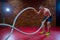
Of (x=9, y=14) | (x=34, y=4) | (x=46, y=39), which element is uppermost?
(x=34, y=4)

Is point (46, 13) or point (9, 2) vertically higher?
point (9, 2)

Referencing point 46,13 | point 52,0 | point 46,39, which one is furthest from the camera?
point 52,0

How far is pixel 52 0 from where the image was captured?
826 cm

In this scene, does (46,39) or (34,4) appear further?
(34,4)

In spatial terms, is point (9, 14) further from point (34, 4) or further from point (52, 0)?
point (52, 0)

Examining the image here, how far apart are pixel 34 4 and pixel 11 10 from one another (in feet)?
4.58

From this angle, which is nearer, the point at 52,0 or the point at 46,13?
the point at 46,13

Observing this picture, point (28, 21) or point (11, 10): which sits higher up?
point (11, 10)

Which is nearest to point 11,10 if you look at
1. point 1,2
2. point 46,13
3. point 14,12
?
point 14,12

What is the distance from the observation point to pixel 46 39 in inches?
207

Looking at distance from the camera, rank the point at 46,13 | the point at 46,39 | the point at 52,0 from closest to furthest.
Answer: the point at 46,39 → the point at 46,13 → the point at 52,0

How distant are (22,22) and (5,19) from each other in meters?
1.03

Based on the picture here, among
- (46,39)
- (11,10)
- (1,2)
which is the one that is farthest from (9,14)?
(46,39)

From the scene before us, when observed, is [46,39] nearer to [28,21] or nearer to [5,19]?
[28,21]
